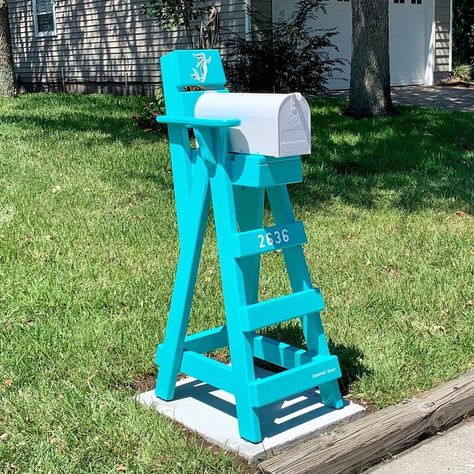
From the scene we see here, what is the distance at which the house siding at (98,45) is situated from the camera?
17047mm

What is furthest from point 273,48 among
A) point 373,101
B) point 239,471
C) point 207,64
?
point 239,471

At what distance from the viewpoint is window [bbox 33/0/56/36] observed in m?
20.4

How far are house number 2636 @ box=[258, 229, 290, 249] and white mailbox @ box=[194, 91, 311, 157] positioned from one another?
356 millimetres

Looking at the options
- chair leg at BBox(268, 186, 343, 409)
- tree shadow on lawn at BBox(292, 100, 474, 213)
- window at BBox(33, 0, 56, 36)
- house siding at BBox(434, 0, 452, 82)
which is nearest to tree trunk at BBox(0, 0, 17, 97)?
window at BBox(33, 0, 56, 36)

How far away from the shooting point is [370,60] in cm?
1148

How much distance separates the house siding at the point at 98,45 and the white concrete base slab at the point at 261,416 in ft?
38.9

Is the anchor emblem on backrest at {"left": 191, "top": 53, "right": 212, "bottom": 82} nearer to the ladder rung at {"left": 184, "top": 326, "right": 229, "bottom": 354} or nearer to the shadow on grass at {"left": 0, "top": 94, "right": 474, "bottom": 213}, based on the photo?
the ladder rung at {"left": 184, "top": 326, "right": 229, "bottom": 354}

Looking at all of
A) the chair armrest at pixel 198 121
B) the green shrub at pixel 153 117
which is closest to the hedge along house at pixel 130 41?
the green shrub at pixel 153 117

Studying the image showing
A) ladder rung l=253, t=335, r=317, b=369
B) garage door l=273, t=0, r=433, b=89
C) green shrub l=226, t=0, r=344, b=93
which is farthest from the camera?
garage door l=273, t=0, r=433, b=89

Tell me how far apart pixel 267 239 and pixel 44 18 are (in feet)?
62.6

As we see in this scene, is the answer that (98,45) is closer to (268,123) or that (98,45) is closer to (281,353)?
(281,353)

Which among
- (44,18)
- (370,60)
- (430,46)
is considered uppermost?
(44,18)

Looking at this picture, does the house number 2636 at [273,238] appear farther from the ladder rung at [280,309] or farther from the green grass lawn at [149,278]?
the green grass lawn at [149,278]

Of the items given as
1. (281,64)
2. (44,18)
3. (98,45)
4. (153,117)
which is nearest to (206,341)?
(153,117)
